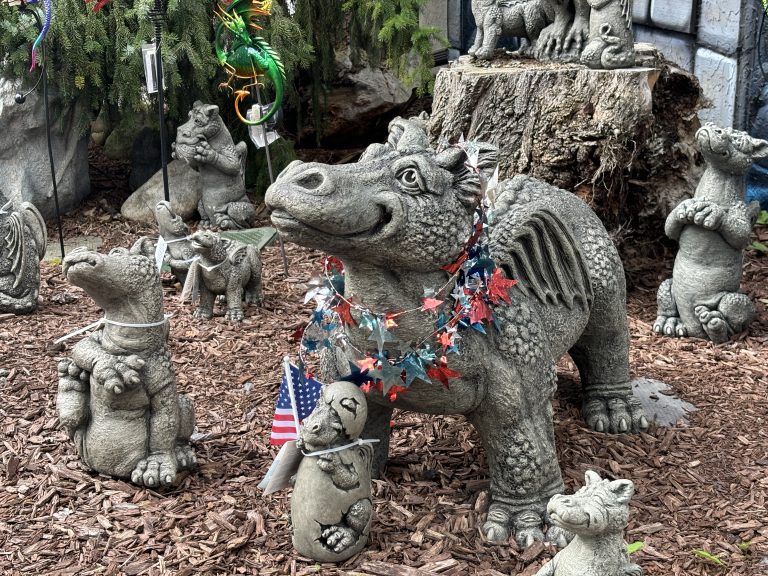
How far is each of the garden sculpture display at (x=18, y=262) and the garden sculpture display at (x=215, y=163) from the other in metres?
1.80

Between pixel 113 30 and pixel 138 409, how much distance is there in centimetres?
483

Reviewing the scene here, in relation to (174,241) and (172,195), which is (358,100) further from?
(174,241)

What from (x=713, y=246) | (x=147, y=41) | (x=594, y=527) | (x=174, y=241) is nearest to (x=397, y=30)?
(x=147, y=41)

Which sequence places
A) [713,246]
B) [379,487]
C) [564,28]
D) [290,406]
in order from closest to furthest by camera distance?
[290,406], [379,487], [713,246], [564,28]

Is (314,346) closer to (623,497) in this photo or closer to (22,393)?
(623,497)

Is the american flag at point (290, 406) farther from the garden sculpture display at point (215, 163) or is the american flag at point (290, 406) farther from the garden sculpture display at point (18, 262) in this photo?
the garden sculpture display at point (215, 163)

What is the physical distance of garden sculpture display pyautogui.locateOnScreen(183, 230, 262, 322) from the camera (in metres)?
5.55

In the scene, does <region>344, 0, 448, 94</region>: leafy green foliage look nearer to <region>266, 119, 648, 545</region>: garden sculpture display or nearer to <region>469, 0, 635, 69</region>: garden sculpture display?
<region>469, 0, 635, 69</region>: garden sculpture display

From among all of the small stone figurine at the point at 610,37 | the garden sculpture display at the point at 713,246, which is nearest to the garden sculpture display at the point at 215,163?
the small stone figurine at the point at 610,37

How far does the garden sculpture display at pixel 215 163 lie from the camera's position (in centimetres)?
720

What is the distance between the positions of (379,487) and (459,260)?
108cm

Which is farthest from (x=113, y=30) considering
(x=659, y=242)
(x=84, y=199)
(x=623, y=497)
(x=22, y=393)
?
(x=623, y=497)

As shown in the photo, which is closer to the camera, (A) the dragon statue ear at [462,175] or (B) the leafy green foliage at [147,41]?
(A) the dragon statue ear at [462,175]

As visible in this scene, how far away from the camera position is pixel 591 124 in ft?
17.9
